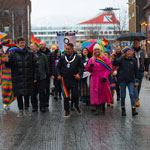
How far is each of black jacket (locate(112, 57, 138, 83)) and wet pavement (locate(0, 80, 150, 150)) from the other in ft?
3.03

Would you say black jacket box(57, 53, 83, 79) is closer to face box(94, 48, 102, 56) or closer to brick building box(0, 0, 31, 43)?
face box(94, 48, 102, 56)

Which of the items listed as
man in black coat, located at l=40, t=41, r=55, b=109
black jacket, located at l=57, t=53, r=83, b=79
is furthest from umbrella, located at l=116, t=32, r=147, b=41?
black jacket, located at l=57, t=53, r=83, b=79

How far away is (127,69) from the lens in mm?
9570

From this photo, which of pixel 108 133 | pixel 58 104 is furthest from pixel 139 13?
pixel 108 133

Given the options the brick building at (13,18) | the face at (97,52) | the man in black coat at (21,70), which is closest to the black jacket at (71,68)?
the face at (97,52)

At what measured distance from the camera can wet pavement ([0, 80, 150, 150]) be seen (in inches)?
255

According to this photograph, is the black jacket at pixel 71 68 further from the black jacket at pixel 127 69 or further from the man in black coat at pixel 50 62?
the man in black coat at pixel 50 62

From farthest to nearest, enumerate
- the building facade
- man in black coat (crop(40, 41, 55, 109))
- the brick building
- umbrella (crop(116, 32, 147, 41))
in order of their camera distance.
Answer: the building facade → the brick building → umbrella (crop(116, 32, 147, 41)) → man in black coat (crop(40, 41, 55, 109))

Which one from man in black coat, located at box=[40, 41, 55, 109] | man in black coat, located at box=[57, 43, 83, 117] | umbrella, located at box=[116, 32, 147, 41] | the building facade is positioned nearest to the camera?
man in black coat, located at box=[57, 43, 83, 117]

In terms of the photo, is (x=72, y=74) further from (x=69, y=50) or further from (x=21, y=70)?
(x=21, y=70)

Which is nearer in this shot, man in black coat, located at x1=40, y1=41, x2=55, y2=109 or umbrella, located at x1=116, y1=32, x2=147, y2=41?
man in black coat, located at x1=40, y1=41, x2=55, y2=109

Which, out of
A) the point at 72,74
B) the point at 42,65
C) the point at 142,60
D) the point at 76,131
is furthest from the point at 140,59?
the point at 76,131

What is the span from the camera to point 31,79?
9.64 metres

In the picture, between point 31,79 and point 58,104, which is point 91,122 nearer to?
point 31,79
